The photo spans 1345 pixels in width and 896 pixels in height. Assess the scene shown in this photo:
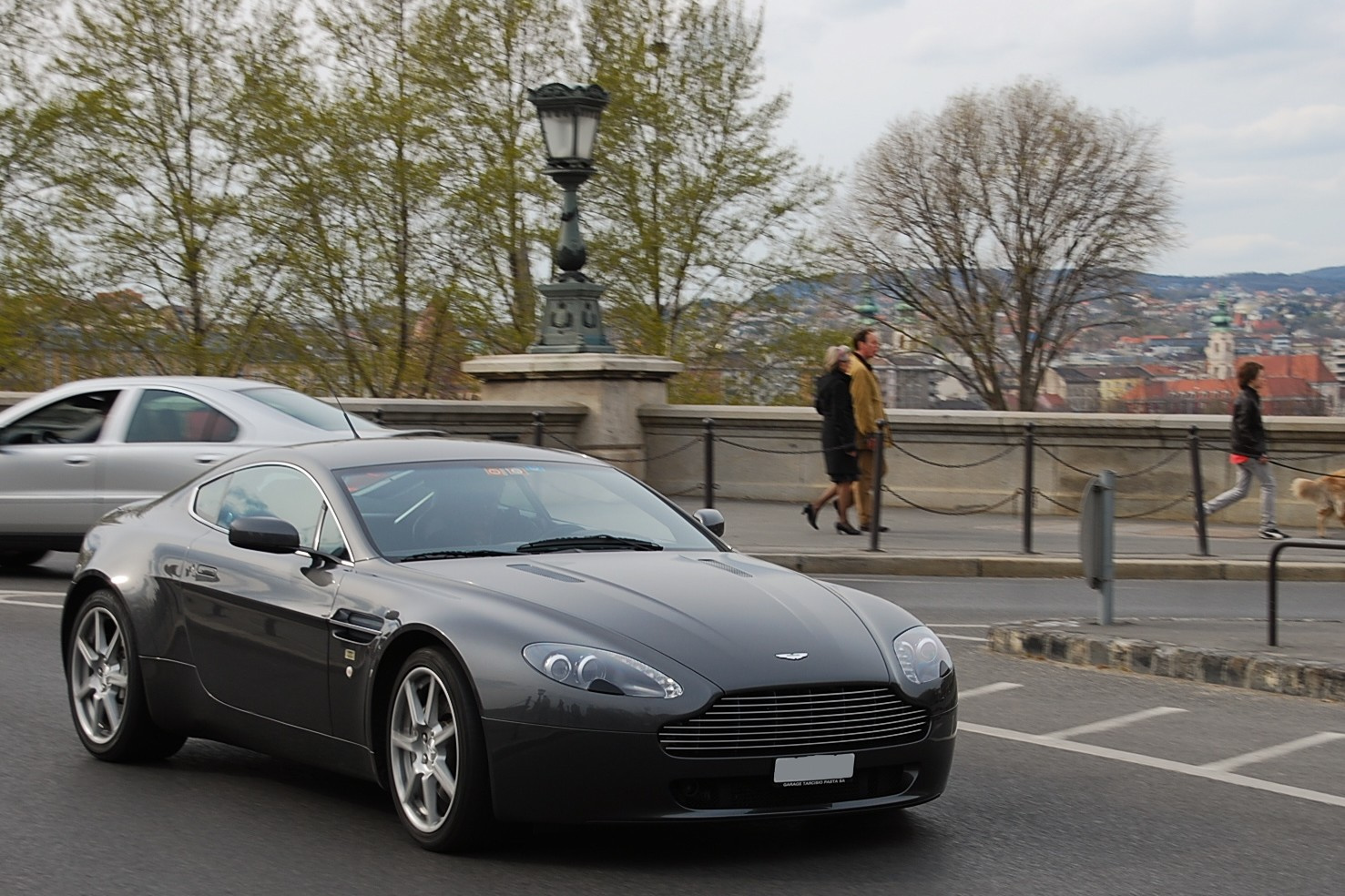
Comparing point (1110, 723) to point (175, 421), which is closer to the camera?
point (1110, 723)

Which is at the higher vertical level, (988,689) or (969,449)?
(969,449)

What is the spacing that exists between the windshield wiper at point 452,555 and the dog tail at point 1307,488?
542 inches

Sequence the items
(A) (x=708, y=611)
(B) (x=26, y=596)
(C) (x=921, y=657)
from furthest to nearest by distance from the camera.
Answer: (B) (x=26, y=596) → (C) (x=921, y=657) → (A) (x=708, y=611)

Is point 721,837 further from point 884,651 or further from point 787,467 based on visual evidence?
point 787,467

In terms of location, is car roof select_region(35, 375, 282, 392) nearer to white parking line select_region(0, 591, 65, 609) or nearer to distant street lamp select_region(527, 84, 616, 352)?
white parking line select_region(0, 591, 65, 609)

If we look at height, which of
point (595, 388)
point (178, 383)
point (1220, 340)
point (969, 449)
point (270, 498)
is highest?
point (1220, 340)

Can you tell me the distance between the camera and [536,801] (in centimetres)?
531

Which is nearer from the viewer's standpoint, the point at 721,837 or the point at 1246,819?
the point at 721,837

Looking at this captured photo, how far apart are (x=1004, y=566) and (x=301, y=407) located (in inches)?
250

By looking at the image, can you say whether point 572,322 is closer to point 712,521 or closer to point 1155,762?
point 712,521

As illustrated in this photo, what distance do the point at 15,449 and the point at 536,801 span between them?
9.80 meters

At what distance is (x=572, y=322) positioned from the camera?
21250 millimetres

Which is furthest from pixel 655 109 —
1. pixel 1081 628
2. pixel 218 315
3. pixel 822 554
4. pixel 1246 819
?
pixel 1246 819

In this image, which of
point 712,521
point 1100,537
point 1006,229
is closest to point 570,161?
point 1100,537
